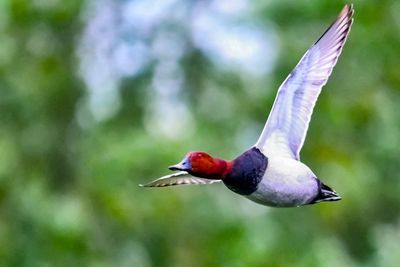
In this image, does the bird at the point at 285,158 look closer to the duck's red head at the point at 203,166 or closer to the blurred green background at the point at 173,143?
the duck's red head at the point at 203,166

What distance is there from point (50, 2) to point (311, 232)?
2.50 m

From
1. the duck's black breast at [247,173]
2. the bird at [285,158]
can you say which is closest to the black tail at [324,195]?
the bird at [285,158]

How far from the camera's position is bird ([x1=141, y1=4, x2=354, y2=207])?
6.40ft

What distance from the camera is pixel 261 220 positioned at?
8.10m

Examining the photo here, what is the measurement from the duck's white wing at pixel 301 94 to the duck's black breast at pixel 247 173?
0.19 feet

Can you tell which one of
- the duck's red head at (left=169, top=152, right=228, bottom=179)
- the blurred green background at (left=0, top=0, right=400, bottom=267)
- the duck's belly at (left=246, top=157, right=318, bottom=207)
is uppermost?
the duck's red head at (left=169, top=152, right=228, bottom=179)

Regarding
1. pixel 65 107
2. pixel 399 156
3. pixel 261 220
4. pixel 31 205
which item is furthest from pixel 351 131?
pixel 31 205

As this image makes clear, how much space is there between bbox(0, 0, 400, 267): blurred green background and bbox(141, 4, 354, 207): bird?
15.8 feet

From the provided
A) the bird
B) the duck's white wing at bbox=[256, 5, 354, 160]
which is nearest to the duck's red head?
the bird

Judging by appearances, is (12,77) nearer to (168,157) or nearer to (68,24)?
(68,24)

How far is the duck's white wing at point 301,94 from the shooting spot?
2146 mm

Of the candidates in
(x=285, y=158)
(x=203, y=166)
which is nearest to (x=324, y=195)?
(x=285, y=158)

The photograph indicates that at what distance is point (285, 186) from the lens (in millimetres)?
1965

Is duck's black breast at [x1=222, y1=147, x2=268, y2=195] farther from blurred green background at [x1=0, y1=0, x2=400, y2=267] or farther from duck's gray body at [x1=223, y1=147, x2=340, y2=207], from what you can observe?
blurred green background at [x1=0, y1=0, x2=400, y2=267]
